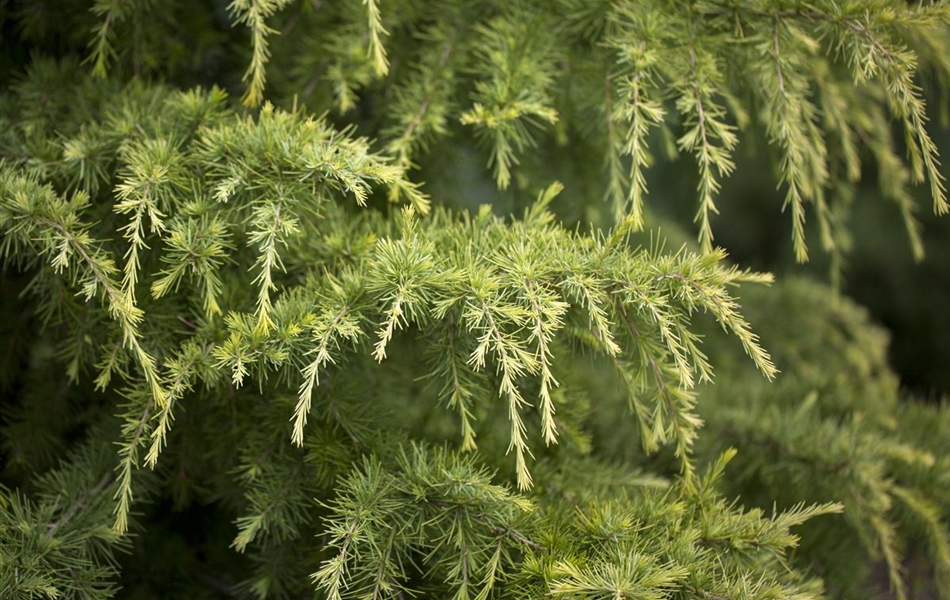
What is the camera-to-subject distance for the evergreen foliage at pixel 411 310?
667 millimetres

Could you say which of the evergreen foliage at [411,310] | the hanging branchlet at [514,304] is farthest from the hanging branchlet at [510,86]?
the hanging branchlet at [514,304]

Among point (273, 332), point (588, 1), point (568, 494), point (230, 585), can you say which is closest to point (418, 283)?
point (273, 332)

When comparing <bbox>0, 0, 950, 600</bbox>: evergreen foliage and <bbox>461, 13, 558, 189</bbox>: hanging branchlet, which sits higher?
<bbox>461, 13, 558, 189</bbox>: hanging branchlet

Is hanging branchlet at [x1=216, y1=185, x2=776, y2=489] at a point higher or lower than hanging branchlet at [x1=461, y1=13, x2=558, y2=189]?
lower

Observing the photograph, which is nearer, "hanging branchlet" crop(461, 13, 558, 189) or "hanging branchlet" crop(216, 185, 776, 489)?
"hanging branchlet" crop(216, 185, 776, 489)

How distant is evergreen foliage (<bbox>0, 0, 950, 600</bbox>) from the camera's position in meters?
0.67

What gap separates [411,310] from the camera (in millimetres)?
653

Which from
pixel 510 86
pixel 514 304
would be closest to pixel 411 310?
pixel 514 304

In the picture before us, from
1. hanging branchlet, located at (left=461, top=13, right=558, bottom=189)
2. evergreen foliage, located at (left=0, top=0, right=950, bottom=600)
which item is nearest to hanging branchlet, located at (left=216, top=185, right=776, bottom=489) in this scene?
evergreen foliage, located at (left=0, top=0, right=950, bottom=600)

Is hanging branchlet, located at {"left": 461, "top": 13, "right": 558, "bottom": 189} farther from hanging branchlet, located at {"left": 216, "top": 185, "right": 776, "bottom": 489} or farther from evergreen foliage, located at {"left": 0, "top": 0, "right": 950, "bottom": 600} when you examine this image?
hanging branchlet, located at {"left": 216, "top": 185, "right": 776, "bottom": 489}

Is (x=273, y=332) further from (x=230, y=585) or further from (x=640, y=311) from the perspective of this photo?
(x=230, y=585)

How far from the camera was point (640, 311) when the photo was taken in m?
0.68

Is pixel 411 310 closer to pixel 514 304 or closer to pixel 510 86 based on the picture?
pixel 514 304

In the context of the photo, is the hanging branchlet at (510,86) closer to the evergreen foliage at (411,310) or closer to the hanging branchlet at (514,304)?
the evergreen foliage at (411,310)
